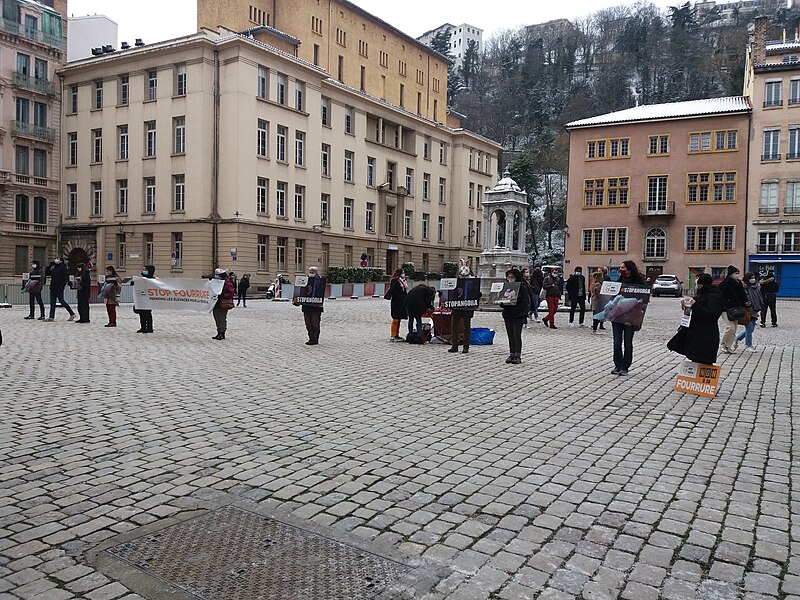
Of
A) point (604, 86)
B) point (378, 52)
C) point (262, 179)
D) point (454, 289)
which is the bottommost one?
point (454, 289)

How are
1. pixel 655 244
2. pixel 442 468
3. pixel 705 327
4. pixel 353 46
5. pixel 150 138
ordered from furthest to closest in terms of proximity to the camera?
pixel 353 46 → pixel 655 244 → pixel 150 138 → pixel 705 327 → pixel 442 468

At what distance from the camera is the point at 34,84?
49.1m

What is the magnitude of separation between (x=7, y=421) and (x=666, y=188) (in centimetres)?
5769

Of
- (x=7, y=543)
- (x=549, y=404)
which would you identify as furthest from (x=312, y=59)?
(x=7, y=543)

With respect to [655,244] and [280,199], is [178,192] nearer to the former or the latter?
[280,199]

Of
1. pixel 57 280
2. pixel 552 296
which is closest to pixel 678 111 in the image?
pixel 552 296

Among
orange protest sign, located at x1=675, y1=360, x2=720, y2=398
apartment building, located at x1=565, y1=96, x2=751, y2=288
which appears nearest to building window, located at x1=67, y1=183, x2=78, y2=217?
apartment building, located at x1=565, y1=96, x2=751, y2=288

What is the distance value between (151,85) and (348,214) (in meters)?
17.7

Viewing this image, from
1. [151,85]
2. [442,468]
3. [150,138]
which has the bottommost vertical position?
[442,468]

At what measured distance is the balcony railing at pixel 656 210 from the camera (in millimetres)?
56000

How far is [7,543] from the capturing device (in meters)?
4.12

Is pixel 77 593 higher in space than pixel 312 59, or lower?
lower

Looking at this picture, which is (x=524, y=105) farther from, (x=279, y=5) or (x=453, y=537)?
(x=453, y=537)

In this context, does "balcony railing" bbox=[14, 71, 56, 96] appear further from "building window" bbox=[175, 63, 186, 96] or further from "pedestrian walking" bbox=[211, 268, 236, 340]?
"pedestrian walking" bbox=[211, 268, 236, 340]
